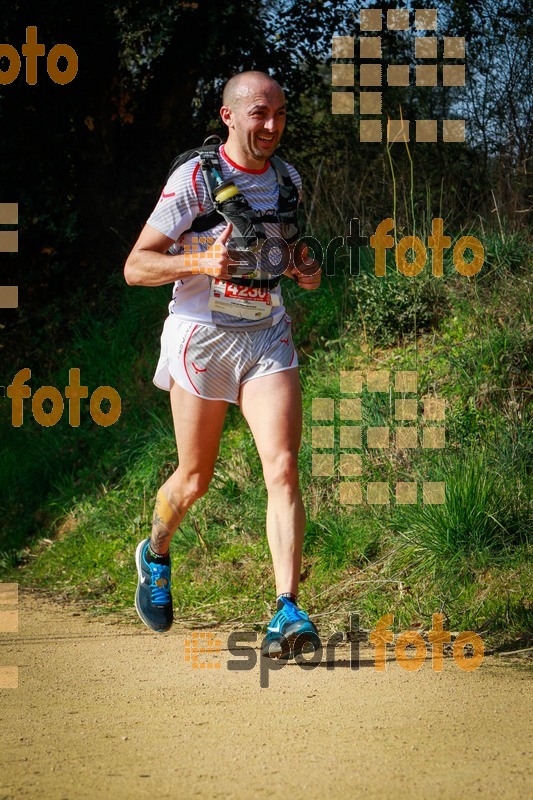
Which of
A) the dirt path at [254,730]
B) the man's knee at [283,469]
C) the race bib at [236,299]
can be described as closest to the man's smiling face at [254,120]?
the race bib at [236,299]

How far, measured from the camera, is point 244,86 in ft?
15.0

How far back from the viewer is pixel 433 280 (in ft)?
24.8

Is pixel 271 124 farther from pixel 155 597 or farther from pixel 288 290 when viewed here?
pixel 288 290

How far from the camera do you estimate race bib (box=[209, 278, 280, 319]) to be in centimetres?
453

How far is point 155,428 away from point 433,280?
2.32 m

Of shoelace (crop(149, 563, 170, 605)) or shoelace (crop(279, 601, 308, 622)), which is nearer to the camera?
shoelace (crop(279, 601, 308, 622))

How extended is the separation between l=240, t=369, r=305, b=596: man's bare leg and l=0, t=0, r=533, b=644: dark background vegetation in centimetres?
125

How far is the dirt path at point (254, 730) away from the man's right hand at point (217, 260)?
5.65 ft

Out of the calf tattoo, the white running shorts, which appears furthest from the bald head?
the calf tattoo

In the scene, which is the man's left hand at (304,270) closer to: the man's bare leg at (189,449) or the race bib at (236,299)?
the race bib at (236,299)

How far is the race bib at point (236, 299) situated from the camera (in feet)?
14.9

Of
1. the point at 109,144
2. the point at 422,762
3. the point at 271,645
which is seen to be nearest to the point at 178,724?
the point at 271,645

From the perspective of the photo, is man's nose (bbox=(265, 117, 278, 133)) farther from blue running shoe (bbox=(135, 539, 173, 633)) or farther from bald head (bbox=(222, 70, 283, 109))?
blue running shoe (bbox=(135, 539, 173, 633))

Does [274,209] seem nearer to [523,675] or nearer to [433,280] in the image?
[523,675]
